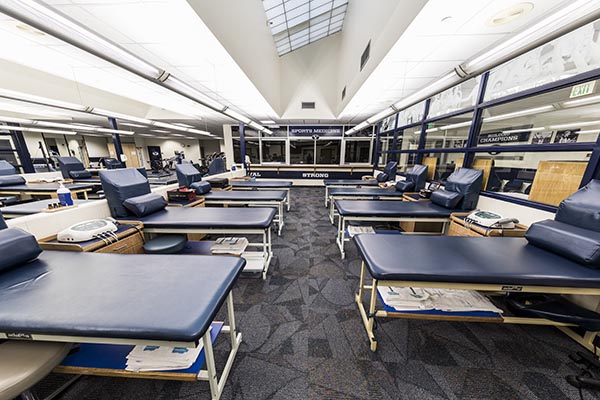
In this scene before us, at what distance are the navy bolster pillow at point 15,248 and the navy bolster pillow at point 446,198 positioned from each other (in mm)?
4579

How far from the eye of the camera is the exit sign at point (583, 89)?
1964mm

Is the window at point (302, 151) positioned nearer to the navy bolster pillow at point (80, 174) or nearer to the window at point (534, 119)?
the window at point (534, 119)

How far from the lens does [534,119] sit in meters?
4.64

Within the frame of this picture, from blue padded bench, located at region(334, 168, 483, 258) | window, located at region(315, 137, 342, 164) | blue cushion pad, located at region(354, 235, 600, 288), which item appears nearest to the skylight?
window, located at region(315, 137, 342, 164)

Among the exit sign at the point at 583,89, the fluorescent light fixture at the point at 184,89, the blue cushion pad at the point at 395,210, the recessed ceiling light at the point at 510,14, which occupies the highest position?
the recessed ceiling light at the point at 510,14

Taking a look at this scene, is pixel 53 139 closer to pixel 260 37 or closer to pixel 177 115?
pixel 177 115

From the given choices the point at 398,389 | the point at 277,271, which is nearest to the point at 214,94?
the point at 277,271

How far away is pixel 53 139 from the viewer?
1259 centimetres

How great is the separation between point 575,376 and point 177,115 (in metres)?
12.1

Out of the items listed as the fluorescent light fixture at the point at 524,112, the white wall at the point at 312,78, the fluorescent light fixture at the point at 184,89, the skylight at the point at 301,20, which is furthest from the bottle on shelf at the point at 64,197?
the white wall at the point at 312,78

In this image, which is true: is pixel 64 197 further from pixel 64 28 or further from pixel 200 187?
pixel 200 187

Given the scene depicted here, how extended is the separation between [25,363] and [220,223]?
162 centimetres

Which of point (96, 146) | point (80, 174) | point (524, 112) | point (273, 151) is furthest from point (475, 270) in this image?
point (96, 146)

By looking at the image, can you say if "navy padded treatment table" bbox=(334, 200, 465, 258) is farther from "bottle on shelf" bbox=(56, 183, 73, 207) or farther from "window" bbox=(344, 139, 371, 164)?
"window" bbox=(344, 139, 371, 164)
